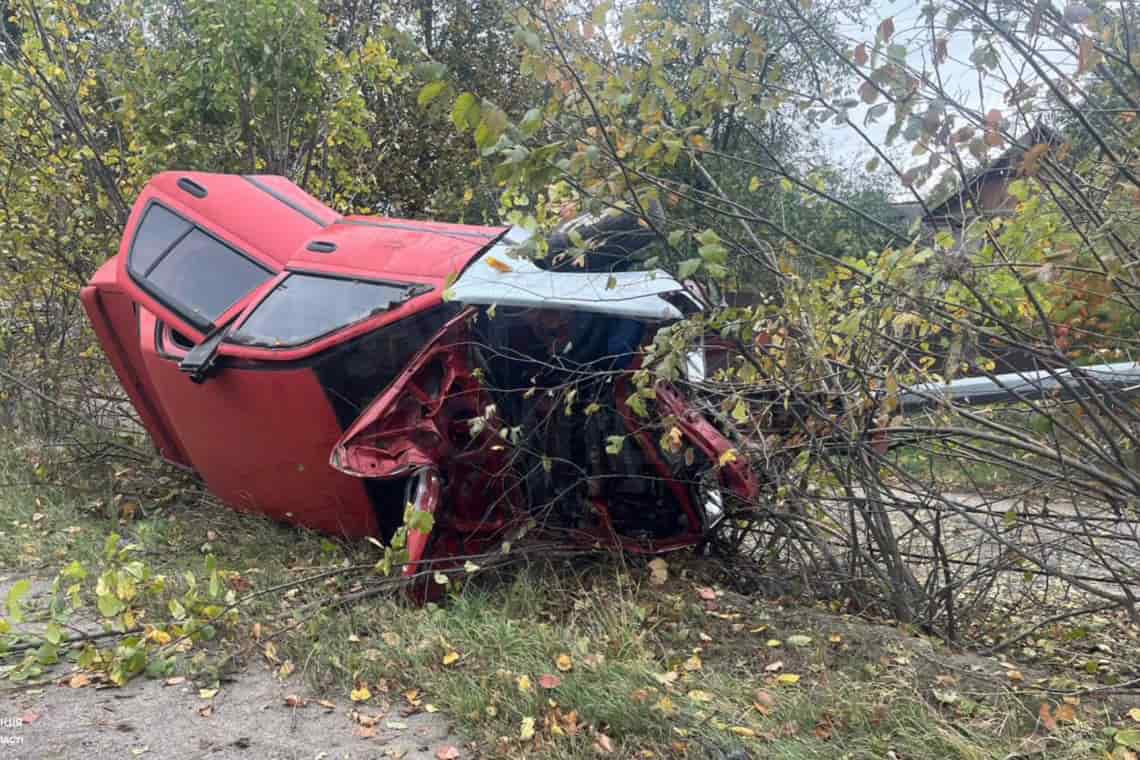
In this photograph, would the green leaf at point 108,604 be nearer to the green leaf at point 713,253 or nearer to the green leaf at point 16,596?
the green leaf at point 16,596

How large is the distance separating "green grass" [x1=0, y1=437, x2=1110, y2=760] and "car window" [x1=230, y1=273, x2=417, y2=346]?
1.24 metres

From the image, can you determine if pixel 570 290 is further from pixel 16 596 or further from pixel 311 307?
pixel 16 596

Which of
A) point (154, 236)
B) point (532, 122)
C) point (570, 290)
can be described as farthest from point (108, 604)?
point (154, 236)

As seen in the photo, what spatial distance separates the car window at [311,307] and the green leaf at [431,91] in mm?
1852

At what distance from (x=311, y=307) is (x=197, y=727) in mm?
2403

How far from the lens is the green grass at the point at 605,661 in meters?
3.28

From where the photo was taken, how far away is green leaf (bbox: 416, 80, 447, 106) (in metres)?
3.21

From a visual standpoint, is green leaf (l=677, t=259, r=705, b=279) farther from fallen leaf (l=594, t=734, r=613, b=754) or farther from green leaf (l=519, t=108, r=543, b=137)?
fallen leaf (l=594, t=734, r=613, b=754)

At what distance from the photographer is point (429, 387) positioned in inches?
191

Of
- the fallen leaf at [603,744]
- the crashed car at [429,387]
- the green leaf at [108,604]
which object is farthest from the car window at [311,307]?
the fallen leaf at [603,744]

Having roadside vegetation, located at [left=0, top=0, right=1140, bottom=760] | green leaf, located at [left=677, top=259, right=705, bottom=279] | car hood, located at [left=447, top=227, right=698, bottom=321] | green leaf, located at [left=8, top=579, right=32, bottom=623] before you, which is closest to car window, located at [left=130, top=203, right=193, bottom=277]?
roadside vegetation, located at [left=0, top=0, right=1140, bottom=760]

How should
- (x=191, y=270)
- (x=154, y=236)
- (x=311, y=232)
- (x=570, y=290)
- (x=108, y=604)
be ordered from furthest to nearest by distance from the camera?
(x=311, y=232)
(x=154, y=236)
(x=191, y=270)
(x=570, y=290)
(x=108, y=604)

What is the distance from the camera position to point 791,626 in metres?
4.43

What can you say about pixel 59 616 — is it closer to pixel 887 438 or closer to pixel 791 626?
pixel 791 626
